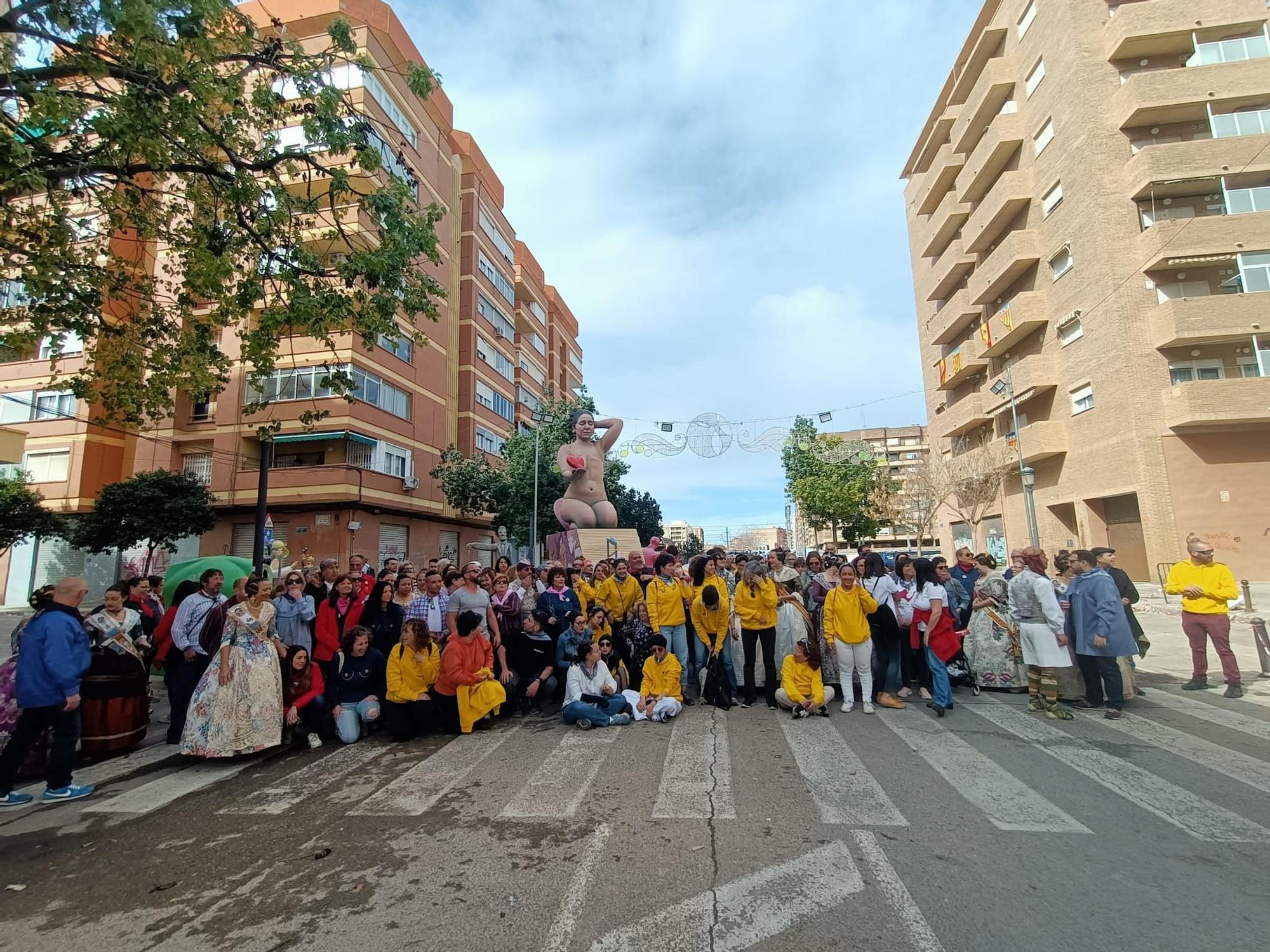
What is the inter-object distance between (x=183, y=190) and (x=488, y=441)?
2695cm

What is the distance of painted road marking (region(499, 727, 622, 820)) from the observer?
4258mm

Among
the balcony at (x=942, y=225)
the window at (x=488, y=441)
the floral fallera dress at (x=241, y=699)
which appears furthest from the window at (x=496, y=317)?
the floral fallera dress at (x=241, y=699)

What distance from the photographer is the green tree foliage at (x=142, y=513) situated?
809 inches

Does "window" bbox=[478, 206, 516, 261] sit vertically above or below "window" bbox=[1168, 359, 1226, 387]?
above

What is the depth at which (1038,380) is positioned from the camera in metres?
25.4

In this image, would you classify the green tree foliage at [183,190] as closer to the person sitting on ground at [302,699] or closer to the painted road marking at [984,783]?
the person sitting on ground at [302,699]

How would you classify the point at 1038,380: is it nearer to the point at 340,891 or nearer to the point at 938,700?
the point at 938,700

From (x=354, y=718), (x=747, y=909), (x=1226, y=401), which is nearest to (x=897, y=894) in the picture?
(x=747, y=909)

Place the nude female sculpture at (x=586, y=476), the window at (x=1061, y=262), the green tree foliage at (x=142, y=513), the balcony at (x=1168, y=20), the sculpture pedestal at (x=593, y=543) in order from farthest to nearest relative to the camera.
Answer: the window at (x=1061, y=262) → the balcony at (x=1168, y=20) → the green tree foliage at (x=142, y=513) → the nude female sculpture at (x=586, y=476) → the sculpture pedestal at (x=593, y=543)

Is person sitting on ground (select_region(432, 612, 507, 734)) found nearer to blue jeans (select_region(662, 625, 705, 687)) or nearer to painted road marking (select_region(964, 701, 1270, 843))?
blue jeans (select_region(662, 625, 705, 687))

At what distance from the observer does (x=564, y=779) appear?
16.0 feet

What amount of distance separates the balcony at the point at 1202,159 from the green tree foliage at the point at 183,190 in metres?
24.7

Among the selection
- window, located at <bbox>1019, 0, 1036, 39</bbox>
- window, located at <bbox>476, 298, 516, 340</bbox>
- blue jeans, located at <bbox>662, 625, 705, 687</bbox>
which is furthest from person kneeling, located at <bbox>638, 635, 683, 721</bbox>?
window, located at <bbox>1019, 0, 1036, 39</bbox>

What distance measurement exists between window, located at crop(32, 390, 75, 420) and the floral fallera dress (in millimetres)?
27442
